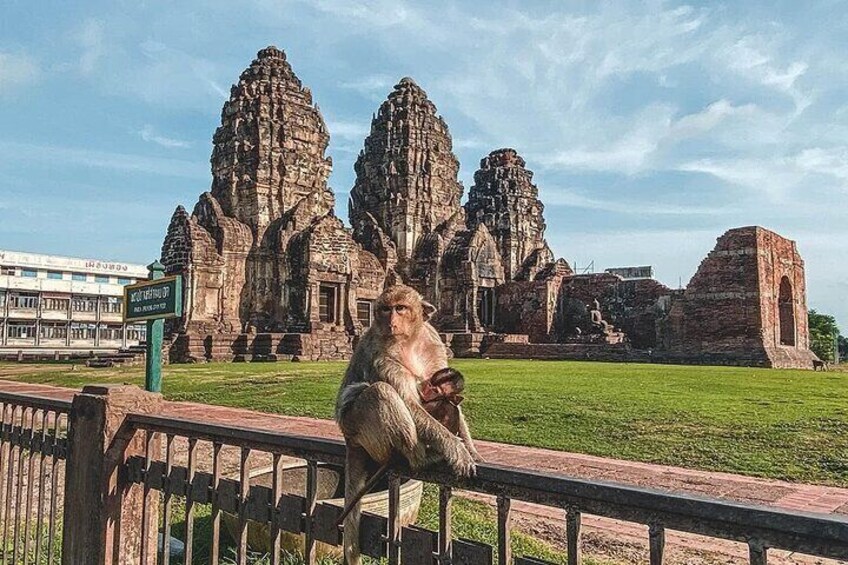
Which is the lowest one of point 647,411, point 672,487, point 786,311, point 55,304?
point 672,487

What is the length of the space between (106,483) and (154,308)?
2.67 m

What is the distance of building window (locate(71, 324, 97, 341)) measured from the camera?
207 feet

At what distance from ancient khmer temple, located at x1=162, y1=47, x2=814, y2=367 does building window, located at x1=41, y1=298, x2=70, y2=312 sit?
3547cm

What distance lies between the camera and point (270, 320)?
32.0m

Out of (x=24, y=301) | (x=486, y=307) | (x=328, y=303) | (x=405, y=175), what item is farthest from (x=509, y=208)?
(x=24, y=301)

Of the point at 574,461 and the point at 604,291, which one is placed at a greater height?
the point at 604,291

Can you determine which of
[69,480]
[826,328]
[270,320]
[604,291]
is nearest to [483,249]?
[604,291]

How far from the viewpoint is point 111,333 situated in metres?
66.5

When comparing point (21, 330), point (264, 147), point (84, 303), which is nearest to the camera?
point (264, 147)

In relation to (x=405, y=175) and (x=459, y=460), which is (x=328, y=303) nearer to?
(x=405, y=175)

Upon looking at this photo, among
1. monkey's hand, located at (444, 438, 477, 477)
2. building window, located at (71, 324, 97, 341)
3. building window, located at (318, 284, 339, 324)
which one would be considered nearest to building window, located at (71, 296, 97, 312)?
building window, located at (71, 324, 97, 341)

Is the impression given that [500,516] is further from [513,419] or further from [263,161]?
[263,161]

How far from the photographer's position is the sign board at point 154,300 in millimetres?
6023

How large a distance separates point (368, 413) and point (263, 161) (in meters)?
31.7
